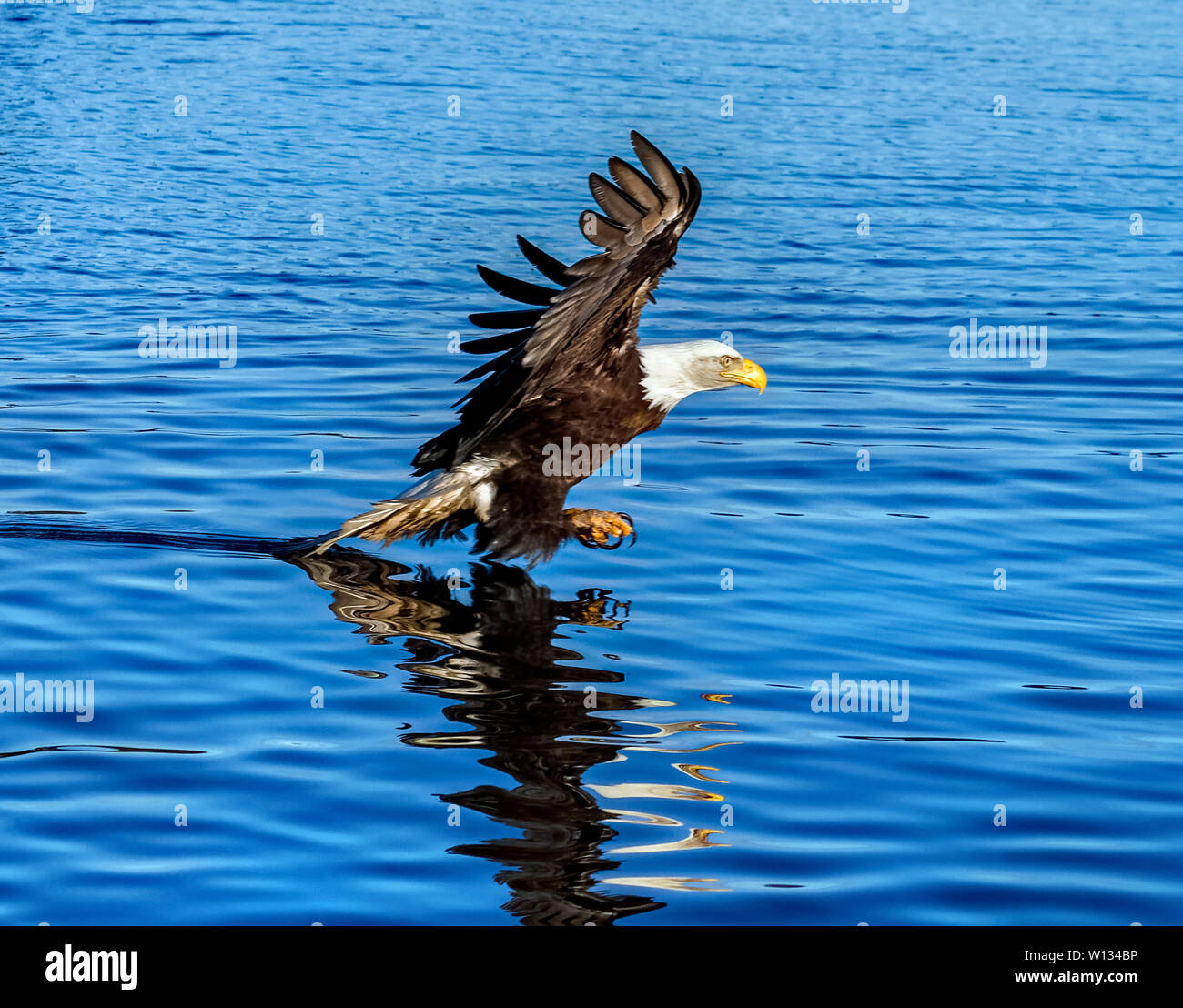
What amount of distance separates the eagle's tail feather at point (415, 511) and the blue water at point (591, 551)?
0.78 ft

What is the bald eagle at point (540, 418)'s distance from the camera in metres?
6.27

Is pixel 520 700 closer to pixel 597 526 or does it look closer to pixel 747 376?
pixel 597 526

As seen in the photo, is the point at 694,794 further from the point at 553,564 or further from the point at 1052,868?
the point at 553,564

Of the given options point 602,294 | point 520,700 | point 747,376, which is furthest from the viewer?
point 747,376

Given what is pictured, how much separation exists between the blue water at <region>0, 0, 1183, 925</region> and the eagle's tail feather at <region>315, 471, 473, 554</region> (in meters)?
0.24

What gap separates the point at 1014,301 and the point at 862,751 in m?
7.75

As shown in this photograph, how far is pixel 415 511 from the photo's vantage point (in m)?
6.66

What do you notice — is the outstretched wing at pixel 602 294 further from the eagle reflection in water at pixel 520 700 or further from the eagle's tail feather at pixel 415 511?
the eagle reflection in water at pixel 520 700

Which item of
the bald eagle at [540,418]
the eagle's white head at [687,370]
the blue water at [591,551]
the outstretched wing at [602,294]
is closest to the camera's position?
the blue water at [591,551]

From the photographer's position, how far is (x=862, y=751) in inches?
195

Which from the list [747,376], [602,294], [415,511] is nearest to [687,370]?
[747,376]

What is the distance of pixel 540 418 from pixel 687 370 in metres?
0.76

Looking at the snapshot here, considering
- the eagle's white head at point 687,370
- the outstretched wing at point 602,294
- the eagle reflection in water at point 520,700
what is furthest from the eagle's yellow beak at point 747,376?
the eagle reflection in water at point 520,700

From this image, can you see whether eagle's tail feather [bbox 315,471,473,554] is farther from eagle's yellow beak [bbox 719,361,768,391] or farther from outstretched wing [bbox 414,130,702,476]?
eagle's yellow beak [bbox 719,361,768,391]
